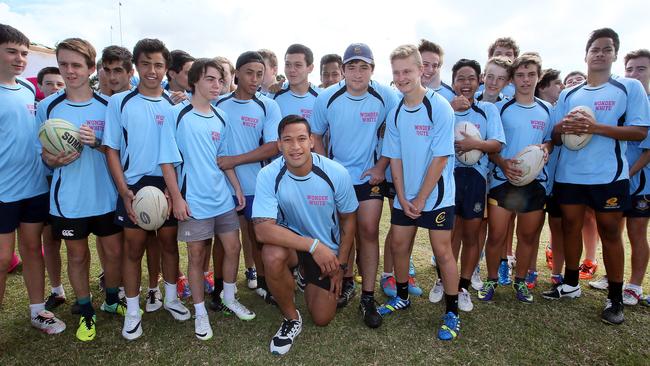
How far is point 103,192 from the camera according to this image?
351 cm

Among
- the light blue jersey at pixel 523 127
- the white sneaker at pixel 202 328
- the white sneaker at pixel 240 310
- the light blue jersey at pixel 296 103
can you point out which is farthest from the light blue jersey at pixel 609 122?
the white sneaker at pixel 202 328

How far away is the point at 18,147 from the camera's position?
3.38 meters

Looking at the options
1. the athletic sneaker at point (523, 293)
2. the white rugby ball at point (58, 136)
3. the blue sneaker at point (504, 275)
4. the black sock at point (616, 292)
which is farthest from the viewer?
the blue sneaker at point (504, 275)

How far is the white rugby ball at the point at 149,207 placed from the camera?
329 centimetres

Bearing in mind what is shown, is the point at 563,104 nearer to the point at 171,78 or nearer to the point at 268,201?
the point at 268,201

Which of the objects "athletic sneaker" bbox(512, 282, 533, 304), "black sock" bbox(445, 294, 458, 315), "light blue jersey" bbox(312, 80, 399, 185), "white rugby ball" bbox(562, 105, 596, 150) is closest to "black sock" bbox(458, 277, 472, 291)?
"black sock" bbox(445, 294, 458, 315)

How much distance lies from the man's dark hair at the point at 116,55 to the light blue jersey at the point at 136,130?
609 millimetres

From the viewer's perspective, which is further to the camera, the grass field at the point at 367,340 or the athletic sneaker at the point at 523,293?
the athletic sneaker at the point at 523,293

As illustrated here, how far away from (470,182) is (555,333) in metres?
1.55

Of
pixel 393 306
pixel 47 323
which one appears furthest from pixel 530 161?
pixel 47 323

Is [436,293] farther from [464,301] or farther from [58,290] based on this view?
[58,290]

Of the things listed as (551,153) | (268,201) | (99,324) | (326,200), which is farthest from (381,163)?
(99,324)

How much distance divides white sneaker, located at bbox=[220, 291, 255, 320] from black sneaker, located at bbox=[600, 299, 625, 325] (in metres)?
3.38

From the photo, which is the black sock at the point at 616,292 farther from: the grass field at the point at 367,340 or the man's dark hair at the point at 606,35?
the man's dark hair at the point at 606,35
